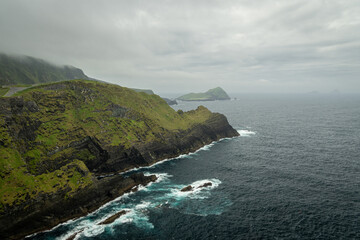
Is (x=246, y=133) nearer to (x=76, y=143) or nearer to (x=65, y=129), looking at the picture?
(x=76, y=143)

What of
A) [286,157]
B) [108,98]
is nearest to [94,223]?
[108,98]

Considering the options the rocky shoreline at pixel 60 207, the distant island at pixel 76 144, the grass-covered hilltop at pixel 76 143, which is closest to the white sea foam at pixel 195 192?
the rocky shoreline at pixel 60 207

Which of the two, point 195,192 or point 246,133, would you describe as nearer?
point 195,192

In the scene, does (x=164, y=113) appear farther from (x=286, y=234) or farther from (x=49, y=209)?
(x=286, y=234)

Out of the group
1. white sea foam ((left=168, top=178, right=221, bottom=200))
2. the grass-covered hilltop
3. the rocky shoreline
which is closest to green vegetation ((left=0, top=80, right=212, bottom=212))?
the grass-covered hilltop

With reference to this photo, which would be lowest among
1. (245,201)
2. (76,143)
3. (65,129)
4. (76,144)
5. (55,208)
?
(245,201)

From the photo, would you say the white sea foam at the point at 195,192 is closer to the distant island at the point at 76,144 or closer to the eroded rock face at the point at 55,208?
the distant island at the point at 76,144

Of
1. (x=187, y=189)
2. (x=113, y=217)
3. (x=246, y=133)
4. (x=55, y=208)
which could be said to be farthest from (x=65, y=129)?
(x=246, y=133)
